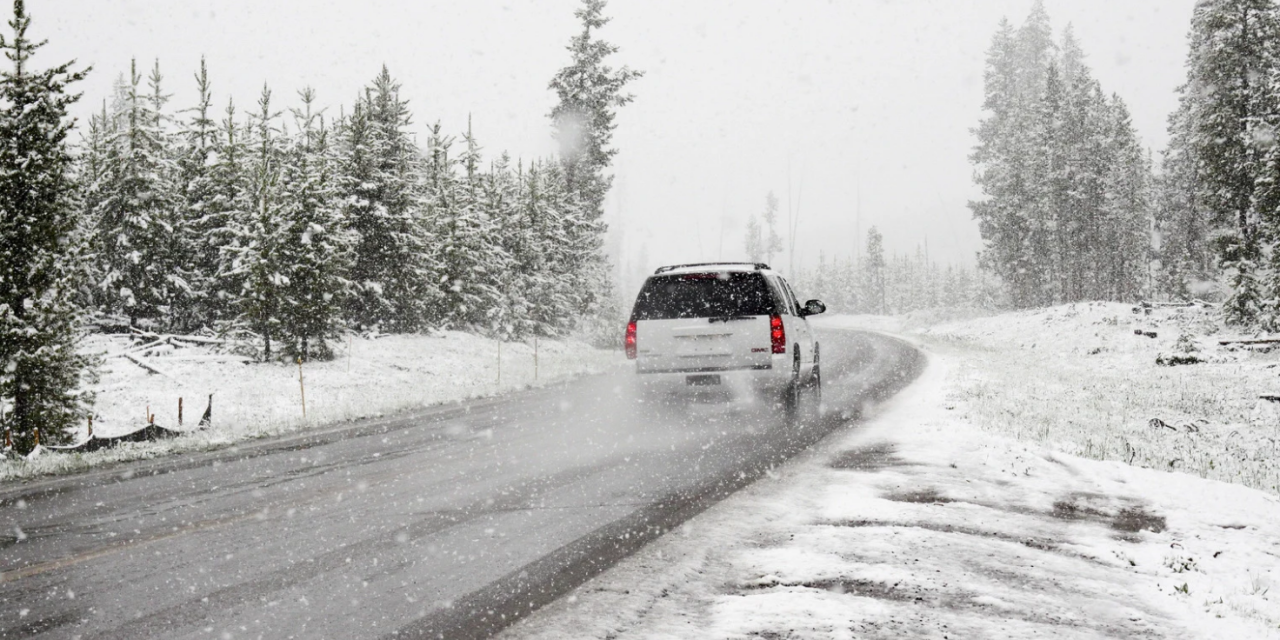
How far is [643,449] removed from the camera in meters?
8.68

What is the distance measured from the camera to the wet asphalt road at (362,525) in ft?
13.0

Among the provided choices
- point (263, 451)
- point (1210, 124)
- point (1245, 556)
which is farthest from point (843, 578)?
point (1210, 124)

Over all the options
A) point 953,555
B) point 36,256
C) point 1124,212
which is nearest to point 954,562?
point 953,555

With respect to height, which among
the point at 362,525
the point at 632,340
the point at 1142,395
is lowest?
the point at 1142,395

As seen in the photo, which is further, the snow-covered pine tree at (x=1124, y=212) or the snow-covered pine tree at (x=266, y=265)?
the snow-covered pine tree at (x=1124, y=212)

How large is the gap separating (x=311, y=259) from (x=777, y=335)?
15.1 meters

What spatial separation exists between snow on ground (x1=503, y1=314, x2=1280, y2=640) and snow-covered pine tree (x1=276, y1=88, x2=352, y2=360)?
16.7 metres

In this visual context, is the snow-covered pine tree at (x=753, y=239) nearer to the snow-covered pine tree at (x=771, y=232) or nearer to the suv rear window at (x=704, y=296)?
the snow-covered pine tree at (x=771, y=232)

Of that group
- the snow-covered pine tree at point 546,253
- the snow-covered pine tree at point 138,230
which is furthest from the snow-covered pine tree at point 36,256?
the snow-covered pine tree at point 546,253

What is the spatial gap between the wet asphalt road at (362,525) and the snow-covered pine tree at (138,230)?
68.1 ft

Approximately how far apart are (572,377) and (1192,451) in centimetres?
1347

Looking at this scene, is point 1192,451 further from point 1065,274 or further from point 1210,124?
point 1065,274

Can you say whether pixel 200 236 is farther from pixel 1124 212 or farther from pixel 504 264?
pixel 1124 212

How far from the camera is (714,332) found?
1086cm
